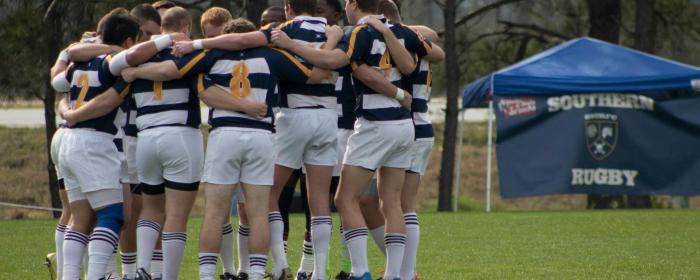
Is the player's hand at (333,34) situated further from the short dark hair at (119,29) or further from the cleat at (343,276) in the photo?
the cleat at (343,276)

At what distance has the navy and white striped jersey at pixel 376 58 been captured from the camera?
6.88 metres

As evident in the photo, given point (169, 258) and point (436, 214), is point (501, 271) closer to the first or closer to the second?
point (169, 258)

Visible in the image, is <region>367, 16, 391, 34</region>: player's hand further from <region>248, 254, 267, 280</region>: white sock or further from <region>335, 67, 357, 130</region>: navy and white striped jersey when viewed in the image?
<region>248, 254, 267, 280</region>: white sock

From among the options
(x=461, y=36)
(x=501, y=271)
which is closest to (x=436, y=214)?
(x=461, y=36)

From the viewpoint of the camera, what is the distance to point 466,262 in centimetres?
917

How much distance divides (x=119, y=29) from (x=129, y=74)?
1.52ft

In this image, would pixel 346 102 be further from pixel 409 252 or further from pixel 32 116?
pixel 32 116

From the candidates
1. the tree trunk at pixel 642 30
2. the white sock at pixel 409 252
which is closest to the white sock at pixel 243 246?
the white sock at pixel 409 252

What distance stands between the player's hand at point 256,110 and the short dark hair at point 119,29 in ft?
3.34

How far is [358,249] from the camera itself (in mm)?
6977

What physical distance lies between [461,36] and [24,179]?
28.6 ft

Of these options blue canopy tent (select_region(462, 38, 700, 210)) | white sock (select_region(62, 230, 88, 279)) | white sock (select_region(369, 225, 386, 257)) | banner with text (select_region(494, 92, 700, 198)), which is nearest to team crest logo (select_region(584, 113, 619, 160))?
banner with text (select_region(494, 92, 700, 198))

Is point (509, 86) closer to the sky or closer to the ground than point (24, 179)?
closer to the sky

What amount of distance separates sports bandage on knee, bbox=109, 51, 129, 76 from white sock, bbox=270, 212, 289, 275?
1382 millimetres
